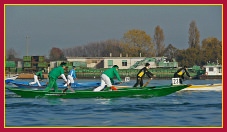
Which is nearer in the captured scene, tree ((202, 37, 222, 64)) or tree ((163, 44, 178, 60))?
tree ((202, 37, 222, 64))

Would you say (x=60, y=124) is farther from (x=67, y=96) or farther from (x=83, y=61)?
(x=83, y=61)

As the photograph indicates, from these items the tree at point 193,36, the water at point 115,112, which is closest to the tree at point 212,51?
the tree at point 193,36

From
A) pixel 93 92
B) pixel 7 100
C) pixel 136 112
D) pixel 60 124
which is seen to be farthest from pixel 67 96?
pixel 60 124

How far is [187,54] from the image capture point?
318 ft

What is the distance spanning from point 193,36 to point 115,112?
276ft

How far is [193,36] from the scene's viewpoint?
104188 millimetres

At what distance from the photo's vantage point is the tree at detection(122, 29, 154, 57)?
93.6 metres

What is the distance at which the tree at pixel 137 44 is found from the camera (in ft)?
307

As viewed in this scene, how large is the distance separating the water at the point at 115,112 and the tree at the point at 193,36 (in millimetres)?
75389

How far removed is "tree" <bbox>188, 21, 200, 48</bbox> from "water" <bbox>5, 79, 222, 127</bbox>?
75389 millimetres

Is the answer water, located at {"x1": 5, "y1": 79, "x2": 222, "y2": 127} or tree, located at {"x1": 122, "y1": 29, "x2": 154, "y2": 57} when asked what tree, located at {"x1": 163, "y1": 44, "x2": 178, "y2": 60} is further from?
water, located at {"x1": 5, "y1": 79, "x2": 222, "y2": 127}

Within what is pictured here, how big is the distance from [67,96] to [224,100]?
1071cm

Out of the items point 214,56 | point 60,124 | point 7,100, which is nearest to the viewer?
point 60,124

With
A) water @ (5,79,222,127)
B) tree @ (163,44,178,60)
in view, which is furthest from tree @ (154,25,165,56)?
water @ (5,79,222,127)
